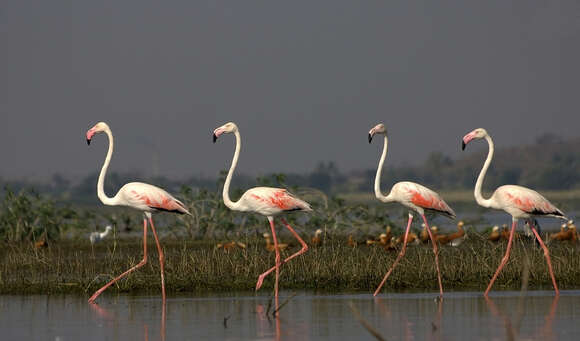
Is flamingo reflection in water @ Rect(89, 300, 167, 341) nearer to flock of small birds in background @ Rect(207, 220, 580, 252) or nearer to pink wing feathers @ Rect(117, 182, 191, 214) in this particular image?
pink wing feathers @ Rect(117, 182, 191, 214)

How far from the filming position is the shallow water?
936 centimetres

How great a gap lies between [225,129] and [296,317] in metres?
4.33

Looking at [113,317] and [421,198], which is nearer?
[113,317]

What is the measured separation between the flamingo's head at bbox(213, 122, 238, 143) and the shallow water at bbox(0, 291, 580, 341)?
2.31 metres

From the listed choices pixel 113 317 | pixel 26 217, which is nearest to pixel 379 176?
pixel 113 317

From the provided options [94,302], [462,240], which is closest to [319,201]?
[462,240]

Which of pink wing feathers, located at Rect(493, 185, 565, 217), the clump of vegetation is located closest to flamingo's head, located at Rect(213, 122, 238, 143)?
pink wing feathers, located at Rect(493, 185, 565, 217)

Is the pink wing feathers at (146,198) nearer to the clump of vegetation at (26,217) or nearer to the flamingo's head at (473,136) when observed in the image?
the flamingo's head at (473,136)

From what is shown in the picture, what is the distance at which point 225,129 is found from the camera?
1445 centimetres

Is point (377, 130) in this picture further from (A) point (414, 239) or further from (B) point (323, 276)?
(A) point (414, 239)

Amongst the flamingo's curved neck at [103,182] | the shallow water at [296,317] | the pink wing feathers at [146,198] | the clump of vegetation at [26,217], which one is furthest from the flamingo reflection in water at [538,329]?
the clump of vegetation at [26,217]

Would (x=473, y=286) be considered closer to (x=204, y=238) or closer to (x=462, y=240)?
(x=462, y=240)

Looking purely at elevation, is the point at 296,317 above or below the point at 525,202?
below

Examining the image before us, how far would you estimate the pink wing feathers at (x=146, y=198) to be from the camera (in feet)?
45.0
